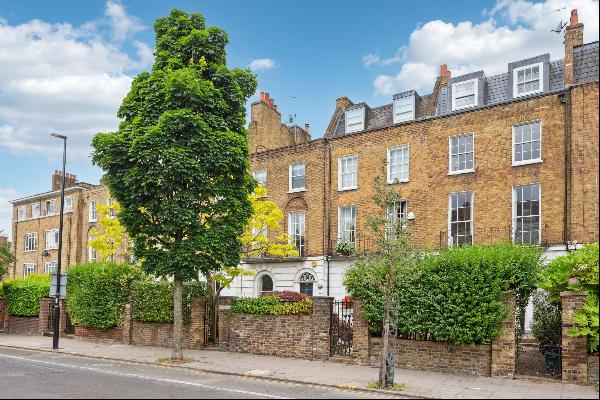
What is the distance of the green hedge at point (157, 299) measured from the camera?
2091 cm

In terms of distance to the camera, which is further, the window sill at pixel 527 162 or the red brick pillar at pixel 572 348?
the window sill at pixel 527 162

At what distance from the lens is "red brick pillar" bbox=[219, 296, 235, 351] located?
65.3ft

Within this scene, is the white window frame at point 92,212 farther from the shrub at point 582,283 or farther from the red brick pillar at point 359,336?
the shrub at point 582,283

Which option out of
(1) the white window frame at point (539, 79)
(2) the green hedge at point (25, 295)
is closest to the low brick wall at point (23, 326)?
(2) the green hedge at point (25, 295)

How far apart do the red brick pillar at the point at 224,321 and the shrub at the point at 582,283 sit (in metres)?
10.4

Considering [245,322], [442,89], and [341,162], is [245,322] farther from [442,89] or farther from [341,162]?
[442,89]

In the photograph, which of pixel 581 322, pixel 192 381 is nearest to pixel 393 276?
pixel 581 322

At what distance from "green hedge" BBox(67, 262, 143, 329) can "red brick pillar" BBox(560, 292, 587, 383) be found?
16204 mm

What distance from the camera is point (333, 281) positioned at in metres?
29.3

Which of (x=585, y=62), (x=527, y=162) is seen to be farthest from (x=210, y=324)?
(x=585, y=62)

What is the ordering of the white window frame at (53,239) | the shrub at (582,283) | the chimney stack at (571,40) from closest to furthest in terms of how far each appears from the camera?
the shrub at (582,283), the chimney stack at (571,40), the white window frame at (53,239)

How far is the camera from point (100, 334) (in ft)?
79.5

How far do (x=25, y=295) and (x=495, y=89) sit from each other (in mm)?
26068

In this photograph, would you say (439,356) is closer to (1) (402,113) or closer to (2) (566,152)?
(2) (566,152)
